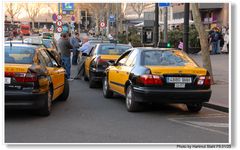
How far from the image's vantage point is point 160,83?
855cm

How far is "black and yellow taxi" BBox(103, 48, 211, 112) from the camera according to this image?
855 cm

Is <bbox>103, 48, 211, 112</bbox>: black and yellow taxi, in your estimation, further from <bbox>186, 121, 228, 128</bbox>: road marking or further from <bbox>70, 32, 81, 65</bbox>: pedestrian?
<bbox>70, 32, 81, 65</bbox>: pedestrian

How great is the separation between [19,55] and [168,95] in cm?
313

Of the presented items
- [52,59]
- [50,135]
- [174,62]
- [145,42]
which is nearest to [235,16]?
[174,62]

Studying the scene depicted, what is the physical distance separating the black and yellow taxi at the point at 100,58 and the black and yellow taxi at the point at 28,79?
3355 millimetres

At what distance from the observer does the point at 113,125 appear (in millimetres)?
7938

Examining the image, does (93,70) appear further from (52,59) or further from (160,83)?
(160,83)

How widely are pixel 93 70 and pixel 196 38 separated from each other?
1684 centimetres

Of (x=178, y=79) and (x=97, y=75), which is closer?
(x=178, y=79)

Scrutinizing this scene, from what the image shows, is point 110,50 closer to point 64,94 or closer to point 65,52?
point 65,52

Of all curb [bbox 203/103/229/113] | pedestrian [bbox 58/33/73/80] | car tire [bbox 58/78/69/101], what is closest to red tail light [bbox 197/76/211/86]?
curb [bbox 203/103/229/113]

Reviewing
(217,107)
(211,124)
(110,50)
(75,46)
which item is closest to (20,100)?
(211,124)

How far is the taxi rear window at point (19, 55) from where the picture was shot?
27.8ft

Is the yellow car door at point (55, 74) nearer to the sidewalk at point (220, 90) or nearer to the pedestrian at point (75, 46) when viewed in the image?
the sidewalk at point (220, 90)
